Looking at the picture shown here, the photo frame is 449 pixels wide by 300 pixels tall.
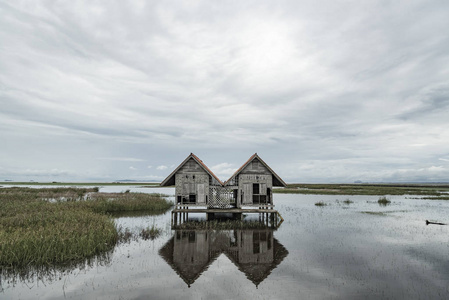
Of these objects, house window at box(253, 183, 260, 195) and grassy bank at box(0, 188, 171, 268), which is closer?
grassy bank at box(0, 188, 171, 268)

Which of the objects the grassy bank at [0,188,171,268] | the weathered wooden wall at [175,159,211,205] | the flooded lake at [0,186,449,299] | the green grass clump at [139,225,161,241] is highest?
the weathered wooden wall at [175,159,211,205]

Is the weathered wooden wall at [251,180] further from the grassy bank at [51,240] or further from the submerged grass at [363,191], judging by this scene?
the submerged grass at [363,191]

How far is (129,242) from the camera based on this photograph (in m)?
17.2

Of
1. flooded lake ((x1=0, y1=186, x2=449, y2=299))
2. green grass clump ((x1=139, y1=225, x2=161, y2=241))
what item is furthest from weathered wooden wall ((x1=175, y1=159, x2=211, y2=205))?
green grass clump ((x1=139, y1=225, x2=161, y2=241))

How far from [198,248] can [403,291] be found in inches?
417

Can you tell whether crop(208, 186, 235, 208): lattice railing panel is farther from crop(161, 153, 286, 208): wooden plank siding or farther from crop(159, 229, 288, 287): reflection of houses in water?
crop(159, 229, 288, 287): reflection of houses in water

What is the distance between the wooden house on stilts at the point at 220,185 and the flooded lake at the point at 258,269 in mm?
5878

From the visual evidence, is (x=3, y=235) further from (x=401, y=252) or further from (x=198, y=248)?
(x=401, y=252)

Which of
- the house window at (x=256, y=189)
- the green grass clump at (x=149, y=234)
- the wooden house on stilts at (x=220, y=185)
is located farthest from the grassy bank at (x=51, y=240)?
the house window at (x=256, y=189)

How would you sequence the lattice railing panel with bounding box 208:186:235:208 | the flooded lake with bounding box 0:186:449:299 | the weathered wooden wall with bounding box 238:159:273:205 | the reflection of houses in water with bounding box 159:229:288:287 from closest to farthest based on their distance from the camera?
the flooded lake with bounding box 0:186:449:299 < the reflection of houses in water with bounding box 159:229:288:287 < the weathered wooden wall with bounding box 238:159:273:205 < the lattice railing panel with bounding box 208:186:235:208

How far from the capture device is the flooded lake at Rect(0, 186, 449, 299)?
991 centimetres

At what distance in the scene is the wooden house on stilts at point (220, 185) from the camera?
26.5 meters

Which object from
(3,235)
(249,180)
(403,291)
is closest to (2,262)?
(3,235)

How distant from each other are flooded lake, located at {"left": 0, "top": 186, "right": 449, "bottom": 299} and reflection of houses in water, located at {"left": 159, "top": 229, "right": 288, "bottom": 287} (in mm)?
50
